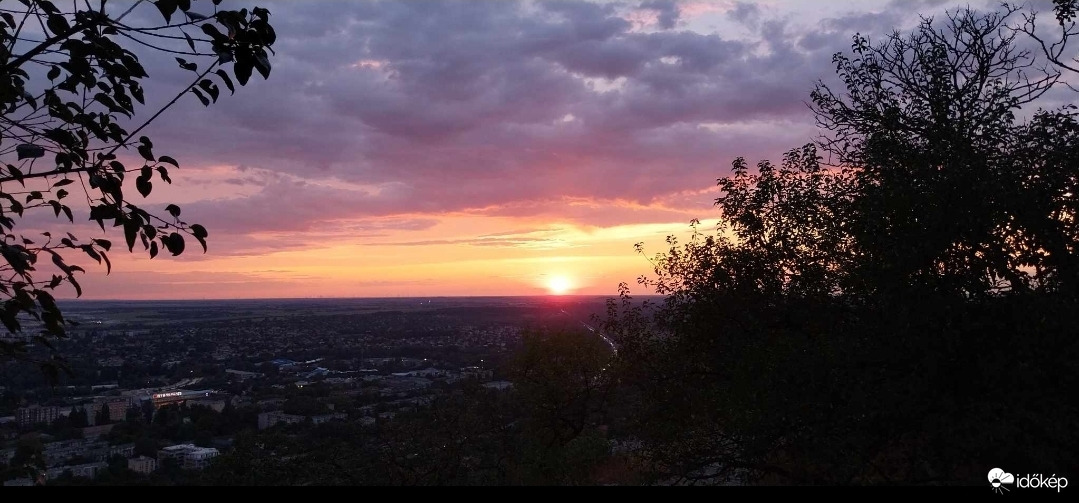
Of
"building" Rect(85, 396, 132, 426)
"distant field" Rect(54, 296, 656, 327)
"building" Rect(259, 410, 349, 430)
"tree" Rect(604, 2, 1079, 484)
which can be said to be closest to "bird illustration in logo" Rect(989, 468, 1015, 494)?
"tree" Rect(604, 2, 1079, 484)

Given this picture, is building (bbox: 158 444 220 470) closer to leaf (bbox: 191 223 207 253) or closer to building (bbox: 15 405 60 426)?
building (bbox: 15 405 60 426)

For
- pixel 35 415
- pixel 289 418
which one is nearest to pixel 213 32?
pixel 35 415

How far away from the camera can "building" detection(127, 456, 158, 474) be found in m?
13.0

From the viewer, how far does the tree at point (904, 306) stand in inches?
266

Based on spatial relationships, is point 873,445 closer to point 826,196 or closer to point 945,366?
point 945,366

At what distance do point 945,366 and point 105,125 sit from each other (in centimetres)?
825

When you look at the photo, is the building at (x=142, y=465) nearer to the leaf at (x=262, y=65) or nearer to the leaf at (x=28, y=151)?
the leaf at (x=28, y=151)

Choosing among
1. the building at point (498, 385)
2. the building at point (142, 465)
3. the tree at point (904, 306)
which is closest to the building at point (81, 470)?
the building at point (142, 465)

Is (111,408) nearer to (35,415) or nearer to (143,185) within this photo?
(35,415)

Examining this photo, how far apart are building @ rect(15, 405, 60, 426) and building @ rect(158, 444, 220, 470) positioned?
9.09 ft

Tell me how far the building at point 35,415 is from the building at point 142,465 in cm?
268

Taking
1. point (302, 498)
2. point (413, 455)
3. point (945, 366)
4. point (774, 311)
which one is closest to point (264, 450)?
point (413, 455)

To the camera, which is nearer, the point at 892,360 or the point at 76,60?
the point at 76,60

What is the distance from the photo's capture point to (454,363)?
4344cm
